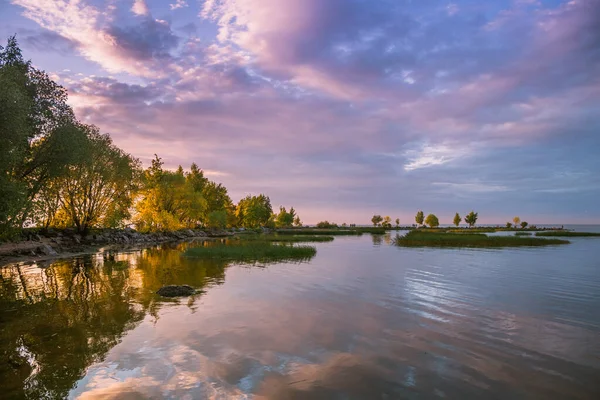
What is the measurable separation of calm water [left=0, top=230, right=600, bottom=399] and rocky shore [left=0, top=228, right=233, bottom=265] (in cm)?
1916

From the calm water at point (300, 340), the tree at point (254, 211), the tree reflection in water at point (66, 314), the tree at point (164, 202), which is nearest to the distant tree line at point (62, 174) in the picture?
the tree at point (164, 202)

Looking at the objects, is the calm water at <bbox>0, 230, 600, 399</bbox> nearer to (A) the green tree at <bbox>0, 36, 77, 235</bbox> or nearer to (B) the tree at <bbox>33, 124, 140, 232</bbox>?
(A) the green tree at <bbox>0, 36, 77, 235</bbox>

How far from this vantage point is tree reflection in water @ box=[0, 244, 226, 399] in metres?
10.5

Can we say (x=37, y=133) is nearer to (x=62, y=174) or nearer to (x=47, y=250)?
(x=62, y=174)

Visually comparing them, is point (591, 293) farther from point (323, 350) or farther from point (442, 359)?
point (323, 350)

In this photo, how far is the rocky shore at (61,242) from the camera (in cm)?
4206

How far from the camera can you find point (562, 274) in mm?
32906

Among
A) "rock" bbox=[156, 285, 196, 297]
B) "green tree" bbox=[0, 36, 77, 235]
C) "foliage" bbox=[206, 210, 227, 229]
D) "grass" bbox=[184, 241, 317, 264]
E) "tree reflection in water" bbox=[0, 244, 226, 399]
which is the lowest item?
"tree reflection in water" bbox=[0, 244, 226, 399]

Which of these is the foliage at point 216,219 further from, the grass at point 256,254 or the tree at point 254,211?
the grass at point 256,254

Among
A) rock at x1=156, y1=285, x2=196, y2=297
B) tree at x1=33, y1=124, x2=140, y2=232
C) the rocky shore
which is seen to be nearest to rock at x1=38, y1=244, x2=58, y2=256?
the rocky shore

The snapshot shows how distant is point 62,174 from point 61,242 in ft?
61.4

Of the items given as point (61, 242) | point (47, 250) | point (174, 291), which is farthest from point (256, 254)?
point (61, 242)

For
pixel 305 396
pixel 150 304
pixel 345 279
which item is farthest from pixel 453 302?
pixel 150 304

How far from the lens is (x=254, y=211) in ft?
568
